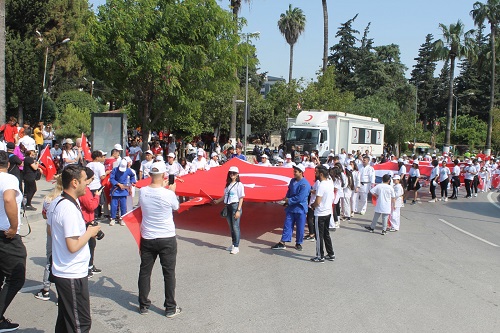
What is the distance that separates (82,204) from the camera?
6660mm

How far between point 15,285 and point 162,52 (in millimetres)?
12859

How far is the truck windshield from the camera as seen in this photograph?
27.8 m

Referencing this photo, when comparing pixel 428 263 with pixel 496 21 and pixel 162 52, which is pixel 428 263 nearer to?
pixel 162 52

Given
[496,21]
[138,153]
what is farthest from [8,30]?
[496,21]

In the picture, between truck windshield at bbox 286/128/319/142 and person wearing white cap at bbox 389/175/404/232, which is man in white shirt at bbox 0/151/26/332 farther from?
truck windshield at bbox 286/128/319/142

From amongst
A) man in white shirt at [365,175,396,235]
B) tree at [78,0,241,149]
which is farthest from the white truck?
man in white shirt at [365,175,396,235]

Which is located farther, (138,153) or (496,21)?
(496,21)

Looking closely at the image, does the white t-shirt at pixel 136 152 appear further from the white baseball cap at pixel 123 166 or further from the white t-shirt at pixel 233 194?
the white t-shirt at pixel 233 194

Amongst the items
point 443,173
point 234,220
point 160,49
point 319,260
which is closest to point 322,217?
point 319,260

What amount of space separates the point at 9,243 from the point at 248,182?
24.7 ft

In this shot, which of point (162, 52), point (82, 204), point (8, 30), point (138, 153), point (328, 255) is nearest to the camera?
point (82, 204)

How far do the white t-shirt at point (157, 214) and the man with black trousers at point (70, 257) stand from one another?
1671 millimetres

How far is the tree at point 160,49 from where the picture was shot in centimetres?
1712

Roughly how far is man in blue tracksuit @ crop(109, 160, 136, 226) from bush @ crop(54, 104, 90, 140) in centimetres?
1980
